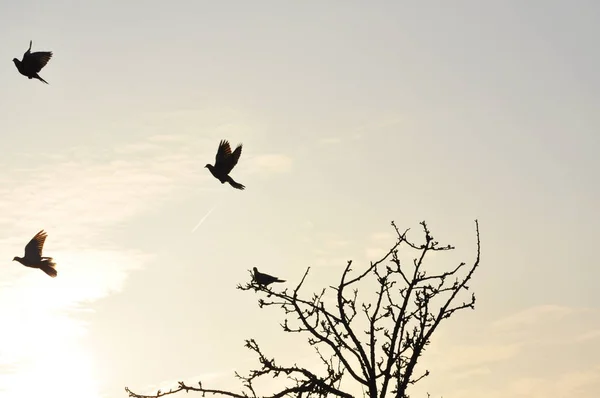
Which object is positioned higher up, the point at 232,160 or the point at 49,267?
the point at 232,160

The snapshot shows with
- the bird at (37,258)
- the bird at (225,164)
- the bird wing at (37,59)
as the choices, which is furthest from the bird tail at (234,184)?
the bird wing at (37,59)

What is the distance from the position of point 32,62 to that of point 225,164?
19.1 feet

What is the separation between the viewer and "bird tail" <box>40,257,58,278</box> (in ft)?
57.7

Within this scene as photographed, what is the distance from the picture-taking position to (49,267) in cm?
1792

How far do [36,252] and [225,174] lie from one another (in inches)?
205

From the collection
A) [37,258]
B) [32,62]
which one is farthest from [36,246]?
[32,62]

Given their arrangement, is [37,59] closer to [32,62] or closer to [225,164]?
[32,62]

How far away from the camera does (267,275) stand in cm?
1376

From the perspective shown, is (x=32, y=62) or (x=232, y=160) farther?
(x=32, y=62)

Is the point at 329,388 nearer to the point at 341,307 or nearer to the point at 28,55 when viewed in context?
the point at 341,307

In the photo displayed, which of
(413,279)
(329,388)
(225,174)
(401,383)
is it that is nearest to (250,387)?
(329,388)

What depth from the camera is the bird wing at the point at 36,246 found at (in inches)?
717

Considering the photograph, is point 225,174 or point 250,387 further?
point 225,174

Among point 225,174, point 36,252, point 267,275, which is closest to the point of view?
point 267,275
